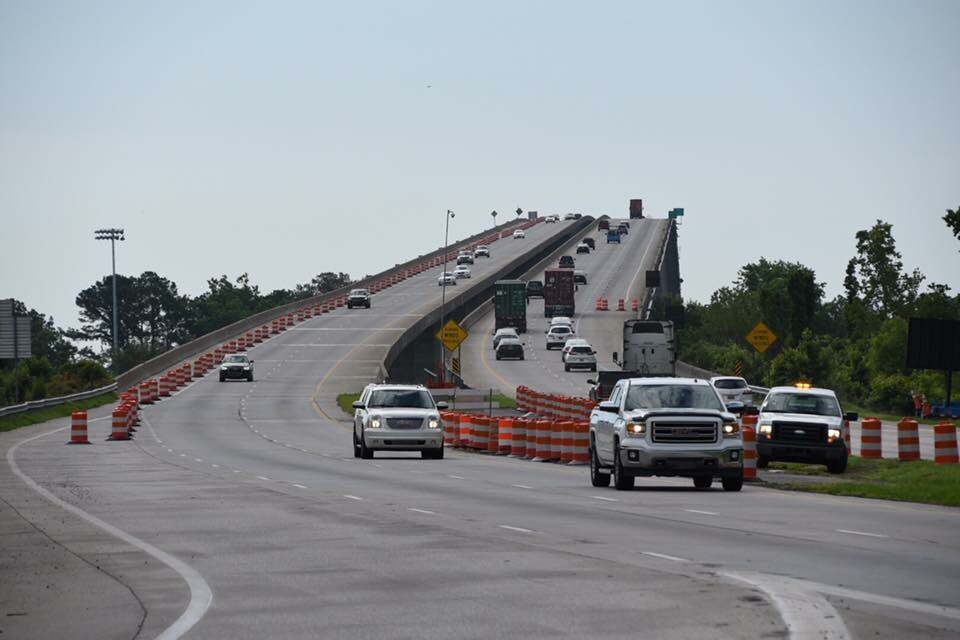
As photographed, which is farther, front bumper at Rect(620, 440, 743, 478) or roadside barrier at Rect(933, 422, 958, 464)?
roadside barrier at Rect(933, 422, 958, 464)

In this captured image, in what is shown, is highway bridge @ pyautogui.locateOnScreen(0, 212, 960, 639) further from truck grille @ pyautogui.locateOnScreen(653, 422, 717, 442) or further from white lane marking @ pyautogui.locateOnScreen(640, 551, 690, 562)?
truck grille @ pyautogui.locateOnScreen(653, 422, 717, 442)

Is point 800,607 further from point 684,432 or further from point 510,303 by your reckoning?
point 510,303

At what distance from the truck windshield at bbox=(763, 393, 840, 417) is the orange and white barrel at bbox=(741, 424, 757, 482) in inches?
122

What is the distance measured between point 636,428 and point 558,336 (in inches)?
3416

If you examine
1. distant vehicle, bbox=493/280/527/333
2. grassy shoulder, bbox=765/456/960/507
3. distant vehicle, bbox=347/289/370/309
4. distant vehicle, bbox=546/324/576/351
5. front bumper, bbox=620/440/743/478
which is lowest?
grassy shoulder, bbox=765/456/960/507

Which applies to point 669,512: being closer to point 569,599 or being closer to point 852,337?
point 569,599

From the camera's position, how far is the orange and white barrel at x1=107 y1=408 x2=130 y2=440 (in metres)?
51.5

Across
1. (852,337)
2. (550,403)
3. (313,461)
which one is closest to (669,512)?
(313,461)

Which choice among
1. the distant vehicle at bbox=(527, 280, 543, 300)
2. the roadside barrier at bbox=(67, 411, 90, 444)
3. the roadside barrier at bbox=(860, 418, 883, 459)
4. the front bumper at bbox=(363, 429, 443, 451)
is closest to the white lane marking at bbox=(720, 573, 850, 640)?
the roadside barrier at bbox=(860, 418, 883, 459)

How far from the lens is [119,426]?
51750 mm

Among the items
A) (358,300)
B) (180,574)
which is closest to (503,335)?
(358,300)

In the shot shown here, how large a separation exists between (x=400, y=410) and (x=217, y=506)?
16.7 meters

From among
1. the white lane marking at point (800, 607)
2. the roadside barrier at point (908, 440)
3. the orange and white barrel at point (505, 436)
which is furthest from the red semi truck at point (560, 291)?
the white lane marking at point (800, 607)

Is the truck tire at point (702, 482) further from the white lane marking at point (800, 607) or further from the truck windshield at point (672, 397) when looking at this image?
the white lane marking at point (800, 607)
